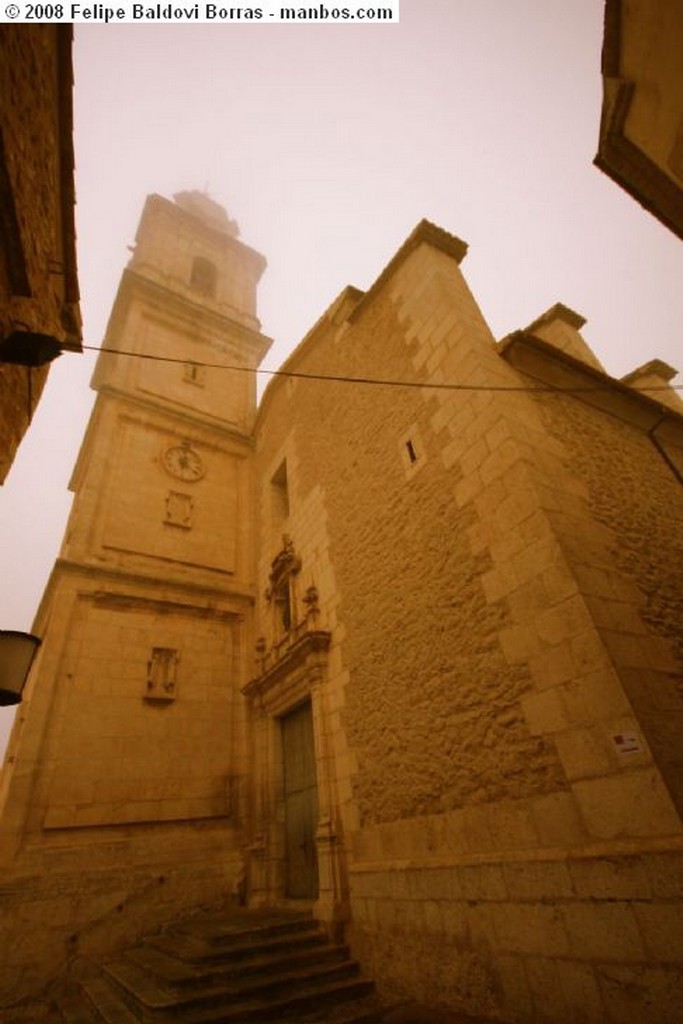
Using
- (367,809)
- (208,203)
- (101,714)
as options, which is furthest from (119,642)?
(208,203)

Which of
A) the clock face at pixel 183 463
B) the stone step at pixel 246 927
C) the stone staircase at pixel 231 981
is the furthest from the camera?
the clock face at pixel 183 463

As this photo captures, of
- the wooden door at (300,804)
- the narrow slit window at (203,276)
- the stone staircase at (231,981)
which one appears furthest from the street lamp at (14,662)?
the narrow slit window at (203,276)

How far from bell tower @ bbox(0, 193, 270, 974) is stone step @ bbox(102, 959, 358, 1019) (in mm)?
1688

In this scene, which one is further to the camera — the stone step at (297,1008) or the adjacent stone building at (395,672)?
the stone step at (297,1008)

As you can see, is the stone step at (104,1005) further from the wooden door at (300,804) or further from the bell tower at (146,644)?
the wooden door at (300,804)

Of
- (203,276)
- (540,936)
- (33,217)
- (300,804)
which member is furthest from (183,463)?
(540,936)

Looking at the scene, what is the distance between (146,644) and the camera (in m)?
8.16

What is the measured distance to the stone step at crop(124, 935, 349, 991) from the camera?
4.48 m

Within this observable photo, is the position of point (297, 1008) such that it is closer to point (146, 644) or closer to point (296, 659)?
point (296, 659)

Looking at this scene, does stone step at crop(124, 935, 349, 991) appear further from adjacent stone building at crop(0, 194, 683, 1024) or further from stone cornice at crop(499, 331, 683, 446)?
stone cornice at crop(499, 331, 683, 446)

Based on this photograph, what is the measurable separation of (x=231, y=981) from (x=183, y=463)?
27.2 ft

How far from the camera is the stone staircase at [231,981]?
414cm

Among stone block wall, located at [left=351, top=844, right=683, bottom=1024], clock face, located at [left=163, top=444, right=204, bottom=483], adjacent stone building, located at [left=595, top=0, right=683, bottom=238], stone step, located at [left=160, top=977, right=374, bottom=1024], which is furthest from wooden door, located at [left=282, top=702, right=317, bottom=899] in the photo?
adjacent stone building, located at [left=595, top=0, right=683, bottom=238]

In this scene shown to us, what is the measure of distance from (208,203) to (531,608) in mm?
23641
